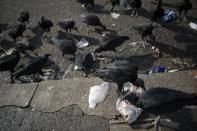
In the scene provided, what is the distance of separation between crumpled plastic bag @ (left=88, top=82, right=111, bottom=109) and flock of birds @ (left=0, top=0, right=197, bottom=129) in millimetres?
331

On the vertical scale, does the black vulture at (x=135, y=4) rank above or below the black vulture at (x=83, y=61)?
above

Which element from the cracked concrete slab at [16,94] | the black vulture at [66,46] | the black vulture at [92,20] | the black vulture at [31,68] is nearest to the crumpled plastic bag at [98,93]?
the cracked concrete slab at [16,94]

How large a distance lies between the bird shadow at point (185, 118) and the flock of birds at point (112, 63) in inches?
23.6

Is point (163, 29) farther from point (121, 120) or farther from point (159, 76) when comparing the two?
point (121, 120)

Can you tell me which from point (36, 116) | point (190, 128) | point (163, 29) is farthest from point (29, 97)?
point (163, 29)

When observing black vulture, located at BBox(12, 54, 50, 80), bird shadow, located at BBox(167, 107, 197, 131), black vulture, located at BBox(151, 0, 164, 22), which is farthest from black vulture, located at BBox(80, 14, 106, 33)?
bird shadow, located at BBox(167, 107, 197, 131)

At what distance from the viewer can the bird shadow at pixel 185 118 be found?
22.3 feet

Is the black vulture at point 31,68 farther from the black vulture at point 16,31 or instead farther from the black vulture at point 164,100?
the black vulture at point 164,100

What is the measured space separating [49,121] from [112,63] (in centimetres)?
201

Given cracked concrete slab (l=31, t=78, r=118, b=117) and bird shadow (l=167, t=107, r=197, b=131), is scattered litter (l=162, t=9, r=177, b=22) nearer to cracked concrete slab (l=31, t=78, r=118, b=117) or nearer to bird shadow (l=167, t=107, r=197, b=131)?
cracked concrete slab (l=31, t=78, r=118, b=117)

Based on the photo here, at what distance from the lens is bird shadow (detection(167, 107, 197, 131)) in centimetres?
679

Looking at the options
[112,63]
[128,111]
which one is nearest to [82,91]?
[112,63]

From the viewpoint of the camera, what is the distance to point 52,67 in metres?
10.1

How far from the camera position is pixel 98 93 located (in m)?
7.91
